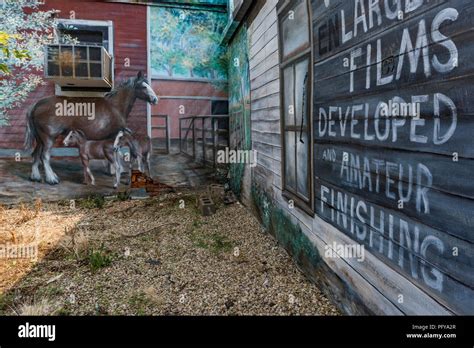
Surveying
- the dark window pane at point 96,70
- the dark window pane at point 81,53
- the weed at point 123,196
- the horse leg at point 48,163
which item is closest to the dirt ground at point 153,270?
the weed at point 123,196

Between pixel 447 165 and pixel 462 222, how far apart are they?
0.96 ft

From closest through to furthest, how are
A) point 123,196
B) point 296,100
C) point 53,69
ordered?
point 296,100 < point 53,69 < point 123,196

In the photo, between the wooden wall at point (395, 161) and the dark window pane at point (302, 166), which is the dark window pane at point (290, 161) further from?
the wooden wall at point (395, 161)

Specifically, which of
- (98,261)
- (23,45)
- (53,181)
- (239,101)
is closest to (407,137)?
(98,261)

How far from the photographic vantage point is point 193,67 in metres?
8.78

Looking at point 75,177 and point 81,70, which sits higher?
point 81,70

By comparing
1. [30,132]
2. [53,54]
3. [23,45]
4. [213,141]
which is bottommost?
[213,141]

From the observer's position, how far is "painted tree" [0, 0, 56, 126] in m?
7.82

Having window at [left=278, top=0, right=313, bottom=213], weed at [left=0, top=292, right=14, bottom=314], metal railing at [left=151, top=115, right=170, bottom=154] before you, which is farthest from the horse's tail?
window at [left=278, top=0, right=313, bottom=213]

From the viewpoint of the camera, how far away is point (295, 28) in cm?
405

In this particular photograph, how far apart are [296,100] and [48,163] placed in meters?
6.55

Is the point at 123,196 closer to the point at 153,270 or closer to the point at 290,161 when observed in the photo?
the point at 153,270

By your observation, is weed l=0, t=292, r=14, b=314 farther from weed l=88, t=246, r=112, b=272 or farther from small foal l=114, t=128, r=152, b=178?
small foal l=114, t=128, r=152, b=178

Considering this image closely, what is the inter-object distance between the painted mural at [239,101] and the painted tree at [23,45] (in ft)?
14.0
